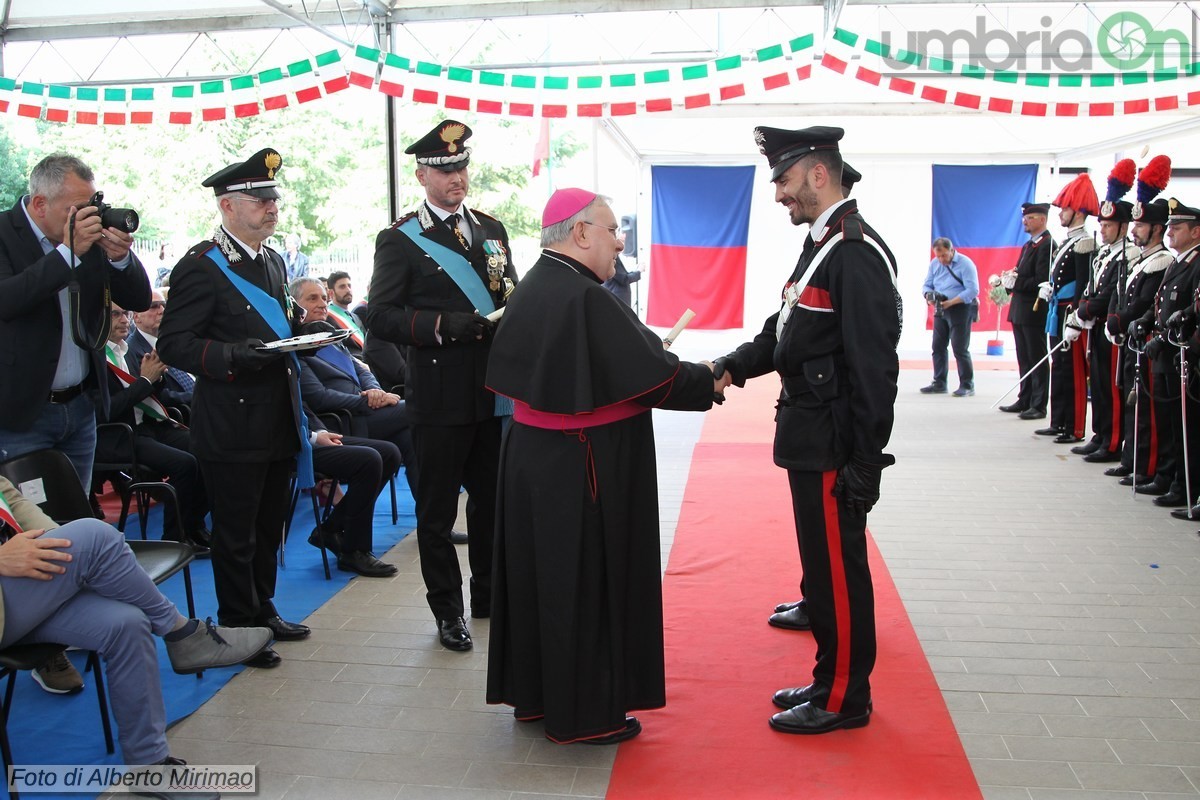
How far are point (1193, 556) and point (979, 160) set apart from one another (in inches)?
437

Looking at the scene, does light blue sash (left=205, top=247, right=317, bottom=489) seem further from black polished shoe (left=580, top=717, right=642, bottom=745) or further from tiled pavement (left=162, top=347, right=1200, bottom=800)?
black polished shoe (left=580, top=717, right=642, bottom=745)

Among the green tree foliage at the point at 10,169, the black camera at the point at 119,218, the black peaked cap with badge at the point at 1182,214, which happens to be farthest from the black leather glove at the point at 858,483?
the green tree foliage at the point at 10,169

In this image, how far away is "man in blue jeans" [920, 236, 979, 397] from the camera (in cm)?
1039

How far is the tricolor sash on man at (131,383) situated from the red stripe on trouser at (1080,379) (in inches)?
255

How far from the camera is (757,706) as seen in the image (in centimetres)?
329

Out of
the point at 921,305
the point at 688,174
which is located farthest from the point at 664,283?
the point at 921,305

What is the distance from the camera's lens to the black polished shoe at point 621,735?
295 centimetres

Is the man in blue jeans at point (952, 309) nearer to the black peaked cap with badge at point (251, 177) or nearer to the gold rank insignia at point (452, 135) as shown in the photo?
the gold rank insignia at point (452, 135)

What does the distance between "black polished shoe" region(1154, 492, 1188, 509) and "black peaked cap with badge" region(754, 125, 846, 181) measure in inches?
158

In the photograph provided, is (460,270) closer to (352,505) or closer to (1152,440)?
(352,505)

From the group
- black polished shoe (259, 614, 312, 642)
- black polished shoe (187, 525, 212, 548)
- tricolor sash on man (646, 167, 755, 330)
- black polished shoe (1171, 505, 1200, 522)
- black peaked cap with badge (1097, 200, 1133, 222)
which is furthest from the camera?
tricolor sash on man (646, 167, 755, 330)

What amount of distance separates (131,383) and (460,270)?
2.15 meters

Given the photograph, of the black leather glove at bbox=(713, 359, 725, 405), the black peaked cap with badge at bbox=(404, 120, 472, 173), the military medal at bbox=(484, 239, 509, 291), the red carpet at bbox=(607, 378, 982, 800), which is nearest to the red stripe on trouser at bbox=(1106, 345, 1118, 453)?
the red carpet at bbox=(607, 378, 982, 800)

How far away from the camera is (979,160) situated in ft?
48.6
